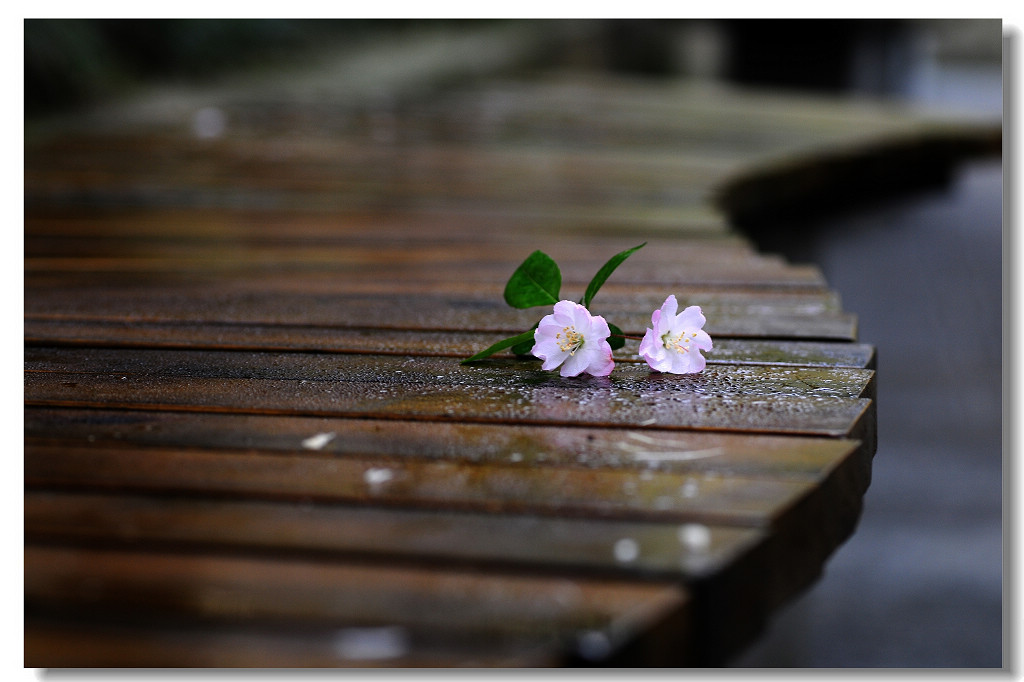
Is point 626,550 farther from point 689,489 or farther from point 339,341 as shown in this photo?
point 339,341

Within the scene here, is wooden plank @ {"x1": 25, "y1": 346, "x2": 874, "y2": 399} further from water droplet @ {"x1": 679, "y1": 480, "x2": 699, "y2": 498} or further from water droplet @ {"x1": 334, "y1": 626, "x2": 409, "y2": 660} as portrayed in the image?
water droplet @ {"x1": 334, "y1": 626, "x2": 409, "y2": 660}

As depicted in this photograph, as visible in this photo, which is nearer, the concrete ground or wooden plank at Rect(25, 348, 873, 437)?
wooden plank at Rect(25, 348, 873, 437)

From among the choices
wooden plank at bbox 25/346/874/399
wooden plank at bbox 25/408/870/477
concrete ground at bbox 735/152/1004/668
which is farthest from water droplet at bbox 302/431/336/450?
concrete ground at bbox 735/152/1004/668

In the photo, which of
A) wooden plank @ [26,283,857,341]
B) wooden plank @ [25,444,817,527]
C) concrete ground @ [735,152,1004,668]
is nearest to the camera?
wooden plank @ [25,444,817,527]

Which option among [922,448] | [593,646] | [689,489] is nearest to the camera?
[593,646]

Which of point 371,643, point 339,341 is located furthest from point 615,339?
point 371,643

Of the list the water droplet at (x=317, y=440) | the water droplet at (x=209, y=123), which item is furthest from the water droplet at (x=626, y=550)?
the water droplet at (x=209, y=123)
